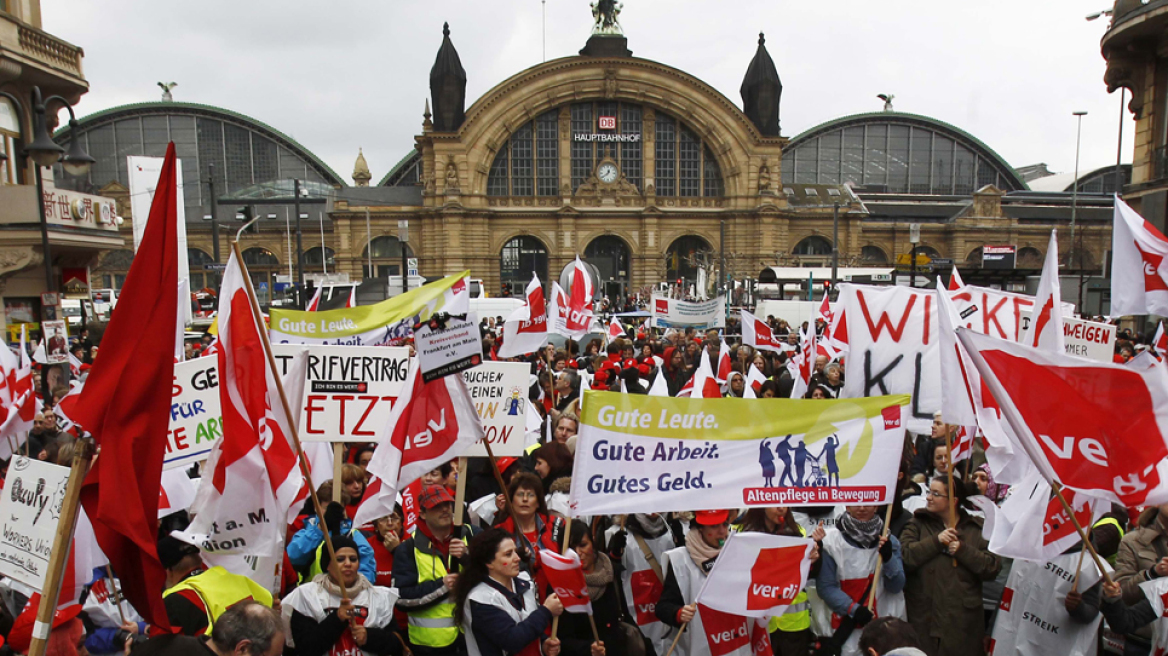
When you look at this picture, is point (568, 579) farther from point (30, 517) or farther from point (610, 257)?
point (610, 257)

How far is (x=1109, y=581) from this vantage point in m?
3.74

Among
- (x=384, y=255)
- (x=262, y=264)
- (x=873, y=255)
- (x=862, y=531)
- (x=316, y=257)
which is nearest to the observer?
(x=862, y=531)

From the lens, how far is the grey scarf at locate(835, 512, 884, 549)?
4477 millimetres

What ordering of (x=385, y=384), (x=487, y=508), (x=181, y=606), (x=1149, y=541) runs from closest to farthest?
(x=181, y=606)
(x=1149, y=541)
(x=487, y=508)
(x=385, y=384)

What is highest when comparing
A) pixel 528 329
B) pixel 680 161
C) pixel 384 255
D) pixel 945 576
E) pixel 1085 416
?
pixel 680 161

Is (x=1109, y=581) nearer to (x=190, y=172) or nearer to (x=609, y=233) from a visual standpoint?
(x=609, y=233)

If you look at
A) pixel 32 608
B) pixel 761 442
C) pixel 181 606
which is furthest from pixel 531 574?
pixel 32 608

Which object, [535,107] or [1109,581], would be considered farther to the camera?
[535,107]

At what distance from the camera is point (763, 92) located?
5606cm

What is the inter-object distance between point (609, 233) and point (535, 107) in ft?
32.7

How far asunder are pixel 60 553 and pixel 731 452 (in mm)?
3076

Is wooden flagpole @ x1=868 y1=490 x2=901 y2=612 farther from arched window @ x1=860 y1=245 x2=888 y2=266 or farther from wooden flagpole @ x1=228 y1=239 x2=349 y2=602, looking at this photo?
arched window @ x1=860 y1=245 x2=888 y2=266

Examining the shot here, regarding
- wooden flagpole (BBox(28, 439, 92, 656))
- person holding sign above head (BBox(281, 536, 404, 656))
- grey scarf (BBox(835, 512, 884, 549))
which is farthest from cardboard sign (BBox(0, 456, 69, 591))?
grey scarf (BBox(835, 512, 884, 549))

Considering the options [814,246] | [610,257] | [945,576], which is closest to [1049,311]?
[945,576]
